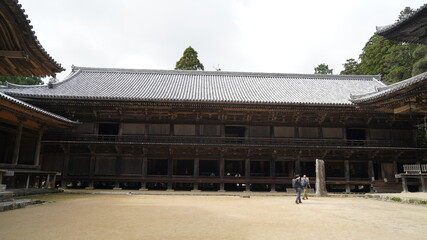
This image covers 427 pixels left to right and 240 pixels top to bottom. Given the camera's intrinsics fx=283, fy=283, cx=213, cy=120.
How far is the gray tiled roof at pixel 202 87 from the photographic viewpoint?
74.0ft

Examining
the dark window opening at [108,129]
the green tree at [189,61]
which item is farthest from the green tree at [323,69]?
the dark window opening at [108,129]

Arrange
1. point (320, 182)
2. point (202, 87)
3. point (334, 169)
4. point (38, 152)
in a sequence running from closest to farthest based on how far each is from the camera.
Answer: point (320, 182)
point (38, 152)
point (334, 169)
point (202, 87)

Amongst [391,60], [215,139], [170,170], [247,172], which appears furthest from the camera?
[391,60]

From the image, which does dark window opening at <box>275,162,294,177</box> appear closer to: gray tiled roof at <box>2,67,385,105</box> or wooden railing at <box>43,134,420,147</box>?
wooden railing at <box>43,134,420,147</box>

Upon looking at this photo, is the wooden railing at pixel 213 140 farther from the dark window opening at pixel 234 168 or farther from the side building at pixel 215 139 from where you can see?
the dark window opening at pixel 234 168

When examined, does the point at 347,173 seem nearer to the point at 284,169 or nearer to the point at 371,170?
the point at 371,170

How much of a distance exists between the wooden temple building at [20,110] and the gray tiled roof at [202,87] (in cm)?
353

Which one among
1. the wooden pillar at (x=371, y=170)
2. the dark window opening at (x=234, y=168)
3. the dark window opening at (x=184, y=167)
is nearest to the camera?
the wooden pillar at (x=371, y=170)

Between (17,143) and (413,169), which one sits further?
(413,169)

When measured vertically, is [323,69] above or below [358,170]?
above

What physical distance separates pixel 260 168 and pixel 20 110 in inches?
697

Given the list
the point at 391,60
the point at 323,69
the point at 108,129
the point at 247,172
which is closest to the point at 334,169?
the point at 247,172

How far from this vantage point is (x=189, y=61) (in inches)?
1850

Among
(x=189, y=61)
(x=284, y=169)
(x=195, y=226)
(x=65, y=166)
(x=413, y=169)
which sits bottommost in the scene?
(x=195, y=226)
